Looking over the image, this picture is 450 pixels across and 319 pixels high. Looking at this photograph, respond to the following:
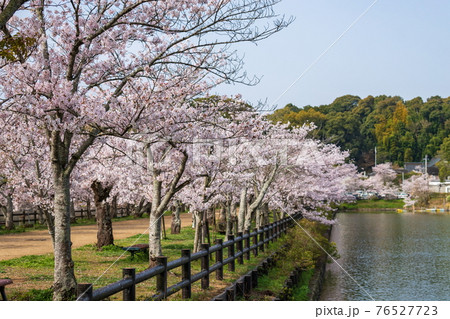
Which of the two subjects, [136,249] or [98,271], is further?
[136,249]

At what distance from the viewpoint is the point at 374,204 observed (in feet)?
218

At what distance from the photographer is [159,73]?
30.5 ft

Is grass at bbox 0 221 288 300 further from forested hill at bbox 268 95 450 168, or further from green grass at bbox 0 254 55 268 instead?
forested hill at bbox 268 95 450 168

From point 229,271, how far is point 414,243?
744 inches

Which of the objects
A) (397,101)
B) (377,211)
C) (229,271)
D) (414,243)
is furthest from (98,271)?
(397,101)

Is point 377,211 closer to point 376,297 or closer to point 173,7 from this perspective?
point 376,297

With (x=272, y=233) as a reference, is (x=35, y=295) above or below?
above

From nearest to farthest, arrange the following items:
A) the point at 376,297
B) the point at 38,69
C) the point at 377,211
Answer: the point at 38,69
the point at 376,297
the point at 377,211

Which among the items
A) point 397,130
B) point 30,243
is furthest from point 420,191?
point 30,243

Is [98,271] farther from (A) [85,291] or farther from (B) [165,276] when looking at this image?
(A) [85,291]

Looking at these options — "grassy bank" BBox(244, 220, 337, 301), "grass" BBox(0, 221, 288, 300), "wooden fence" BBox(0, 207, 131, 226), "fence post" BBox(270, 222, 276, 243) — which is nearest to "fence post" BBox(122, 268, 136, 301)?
"grass" BBox(0, 221, 288, 300)

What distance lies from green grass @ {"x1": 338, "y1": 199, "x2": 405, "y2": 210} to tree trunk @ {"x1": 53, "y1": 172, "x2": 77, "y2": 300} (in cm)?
5552

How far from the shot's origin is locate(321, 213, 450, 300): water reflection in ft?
51.6

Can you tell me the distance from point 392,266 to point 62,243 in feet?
51.5
